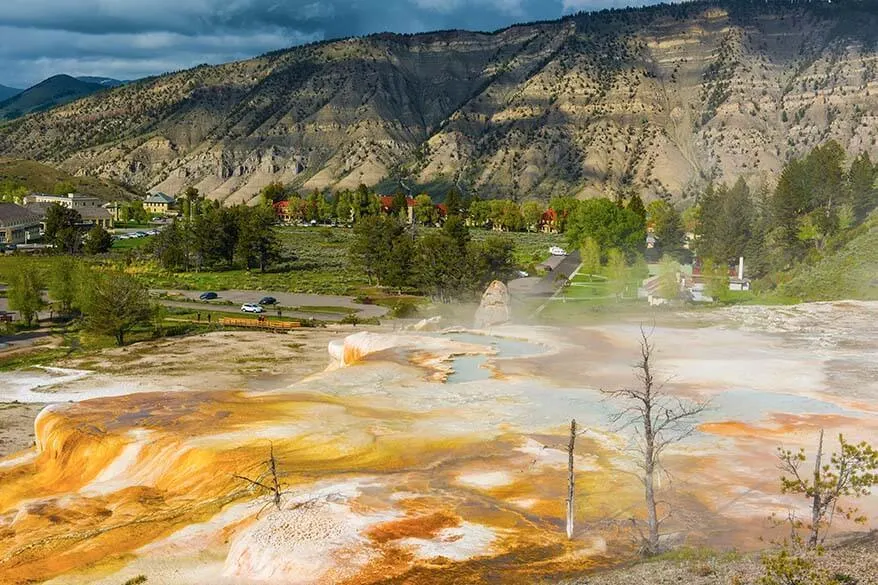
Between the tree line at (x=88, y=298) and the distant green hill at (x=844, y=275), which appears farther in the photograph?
the distant green hill at (x=844, y=275)

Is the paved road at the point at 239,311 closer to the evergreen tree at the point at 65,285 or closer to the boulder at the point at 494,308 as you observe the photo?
the evergreen tree at the point at 65,285

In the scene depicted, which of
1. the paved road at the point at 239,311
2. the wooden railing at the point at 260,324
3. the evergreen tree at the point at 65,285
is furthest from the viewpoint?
the paved road at the point at 239,311

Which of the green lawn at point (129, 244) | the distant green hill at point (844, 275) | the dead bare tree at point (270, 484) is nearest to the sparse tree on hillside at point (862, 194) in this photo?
the distant green hill at point (844, 275)

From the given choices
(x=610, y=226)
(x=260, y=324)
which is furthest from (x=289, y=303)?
(x=610, y=226)

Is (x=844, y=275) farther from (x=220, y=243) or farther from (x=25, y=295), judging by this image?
(x=220, y=243)

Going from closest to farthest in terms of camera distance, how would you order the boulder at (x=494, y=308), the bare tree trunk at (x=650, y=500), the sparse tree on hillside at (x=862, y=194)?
the bare tree trunk at (x=650, y=500) → the boulder at (x=494, y=308) → the sparse tree on hillside at (x=862, y=194)

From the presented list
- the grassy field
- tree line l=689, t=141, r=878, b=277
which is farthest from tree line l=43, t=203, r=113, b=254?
tree line l=689, t=141, r=878, b=277

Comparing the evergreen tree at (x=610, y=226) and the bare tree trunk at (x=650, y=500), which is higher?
the evergreen tree at (x=610, y=226)
